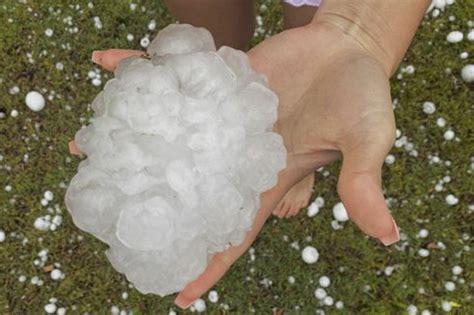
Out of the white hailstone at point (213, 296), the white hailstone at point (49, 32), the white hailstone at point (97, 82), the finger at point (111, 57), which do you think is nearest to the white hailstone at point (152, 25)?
the white hailstone at point (97, 82)

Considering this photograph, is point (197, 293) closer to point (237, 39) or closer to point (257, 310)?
point (257, 310)

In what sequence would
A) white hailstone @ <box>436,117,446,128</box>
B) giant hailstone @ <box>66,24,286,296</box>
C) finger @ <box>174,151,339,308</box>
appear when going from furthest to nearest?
white hailstone @ <box>436,117,446,128</box> → finger @ <box>174,151,339,308</box> → giant hailstone @ <box>66,24,286,296</box>

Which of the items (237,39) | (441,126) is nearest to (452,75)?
(441,126)

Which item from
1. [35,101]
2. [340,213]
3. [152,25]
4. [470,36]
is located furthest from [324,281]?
[35,101]

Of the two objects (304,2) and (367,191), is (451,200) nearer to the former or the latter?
(304,2)

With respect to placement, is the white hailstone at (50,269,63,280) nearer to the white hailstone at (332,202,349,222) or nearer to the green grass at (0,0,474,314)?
the green grass at (0,0,474,314)

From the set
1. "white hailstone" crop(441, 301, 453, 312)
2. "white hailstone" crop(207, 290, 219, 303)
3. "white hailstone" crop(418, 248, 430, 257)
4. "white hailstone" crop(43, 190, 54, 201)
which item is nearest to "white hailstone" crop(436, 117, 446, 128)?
"white hailstone" crop(418, 248, 430, 257)

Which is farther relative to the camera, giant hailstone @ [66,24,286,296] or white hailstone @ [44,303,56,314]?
white hailstone @ [44,303,56,314]
